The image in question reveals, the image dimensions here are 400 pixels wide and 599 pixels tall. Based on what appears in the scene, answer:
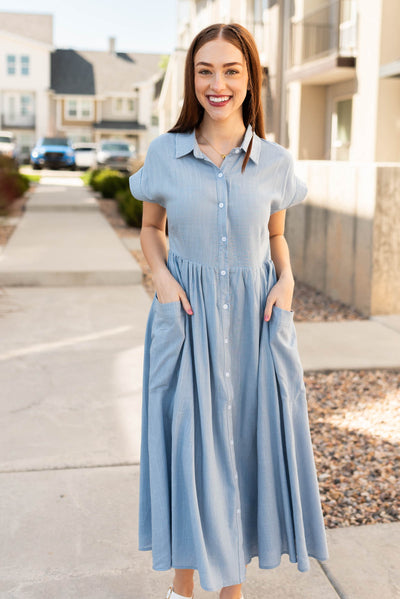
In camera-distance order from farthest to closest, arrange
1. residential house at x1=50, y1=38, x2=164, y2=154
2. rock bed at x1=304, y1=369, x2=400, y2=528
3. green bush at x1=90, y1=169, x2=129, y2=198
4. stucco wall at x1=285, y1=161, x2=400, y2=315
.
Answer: residential house at x1=50, y1=38, x2=164, y2=154 < green bush at x1=90, y1=169, x2=129, y2=198 < stucco wall at x1=285, y1=161, x2=400, y2=315 < rock bed at x1=304, y1=369, x2=400, y2=528

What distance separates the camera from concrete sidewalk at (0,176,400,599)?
2.50 m

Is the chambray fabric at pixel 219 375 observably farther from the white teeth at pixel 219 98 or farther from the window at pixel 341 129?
the window at pixel 341 129

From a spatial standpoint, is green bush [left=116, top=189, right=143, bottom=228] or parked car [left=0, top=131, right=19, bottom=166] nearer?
green bush [left=116, top=189, right=143, bottom=228]

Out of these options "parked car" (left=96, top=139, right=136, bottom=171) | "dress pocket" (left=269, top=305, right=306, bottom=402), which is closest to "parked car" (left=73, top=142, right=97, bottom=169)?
"parked car" (left=96, top=139, right=136, bottom=171)

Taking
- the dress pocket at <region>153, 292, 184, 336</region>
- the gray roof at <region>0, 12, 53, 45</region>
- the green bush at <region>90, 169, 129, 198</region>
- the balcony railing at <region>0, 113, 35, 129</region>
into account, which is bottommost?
the dress pocket at <region>153, 292, 184, 336</region>

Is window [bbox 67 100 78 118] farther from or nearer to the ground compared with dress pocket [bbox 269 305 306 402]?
farther from the ground

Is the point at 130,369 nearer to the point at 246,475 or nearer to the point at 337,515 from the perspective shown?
the point at 337,515

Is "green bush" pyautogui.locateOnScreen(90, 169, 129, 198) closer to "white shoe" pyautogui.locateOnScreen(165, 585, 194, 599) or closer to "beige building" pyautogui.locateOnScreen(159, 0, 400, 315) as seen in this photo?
"beige building" pyautogui.locateOnScreen(159, 0, 400, 315)

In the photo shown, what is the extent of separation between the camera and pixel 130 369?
491cm

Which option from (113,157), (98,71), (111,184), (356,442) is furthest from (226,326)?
(98,71)

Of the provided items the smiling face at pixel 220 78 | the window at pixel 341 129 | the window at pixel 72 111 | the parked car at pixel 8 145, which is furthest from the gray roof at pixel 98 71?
the smiling face at pixel 220 78

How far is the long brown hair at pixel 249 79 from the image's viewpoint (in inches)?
81.5

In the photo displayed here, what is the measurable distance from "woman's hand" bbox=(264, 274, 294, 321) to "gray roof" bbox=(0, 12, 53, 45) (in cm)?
4976

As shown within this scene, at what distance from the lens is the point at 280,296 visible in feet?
7.16
